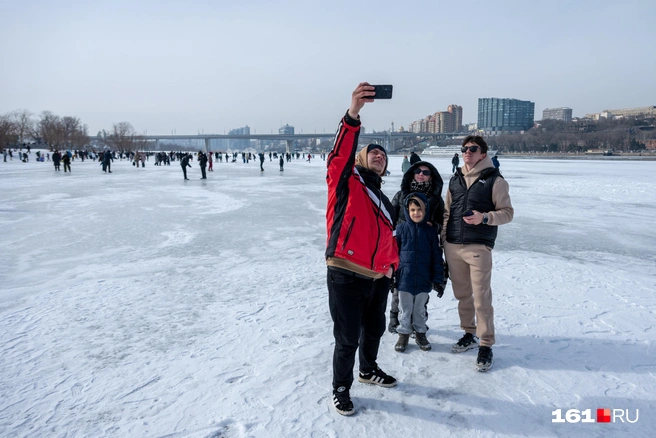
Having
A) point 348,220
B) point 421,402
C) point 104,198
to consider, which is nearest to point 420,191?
point 348,220

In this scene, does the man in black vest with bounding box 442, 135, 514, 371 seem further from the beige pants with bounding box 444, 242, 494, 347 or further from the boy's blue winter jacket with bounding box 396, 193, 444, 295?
the boy's blue winter jacket with bounding box 396, 193, 444, 295

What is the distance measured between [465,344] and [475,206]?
1.27 metres

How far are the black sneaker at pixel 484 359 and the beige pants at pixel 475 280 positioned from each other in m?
0.05

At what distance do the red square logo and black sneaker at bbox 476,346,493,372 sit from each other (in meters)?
0.76

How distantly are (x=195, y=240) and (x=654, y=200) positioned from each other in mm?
15461

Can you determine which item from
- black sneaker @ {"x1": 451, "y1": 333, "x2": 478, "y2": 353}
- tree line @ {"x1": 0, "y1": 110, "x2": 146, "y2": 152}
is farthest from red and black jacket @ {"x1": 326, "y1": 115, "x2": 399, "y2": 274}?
tree line @ {"x1": 0, "y1": 110, "x2": 146, "y2": 152}

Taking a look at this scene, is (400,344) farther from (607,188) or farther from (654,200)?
(607,188)

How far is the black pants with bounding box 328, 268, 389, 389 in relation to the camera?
255 centimetres

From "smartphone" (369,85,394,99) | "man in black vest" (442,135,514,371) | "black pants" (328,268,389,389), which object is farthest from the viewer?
"man in black vest" (442,135,514,371)

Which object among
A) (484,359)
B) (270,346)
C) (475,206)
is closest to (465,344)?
(484,359)

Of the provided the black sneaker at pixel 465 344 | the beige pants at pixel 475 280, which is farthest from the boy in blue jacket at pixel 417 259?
the black sneaker at pixel 465 344

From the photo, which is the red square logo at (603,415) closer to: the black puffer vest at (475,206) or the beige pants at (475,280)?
the beige pants at (475,280)

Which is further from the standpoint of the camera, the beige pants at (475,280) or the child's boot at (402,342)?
the child's boot at (402,342)

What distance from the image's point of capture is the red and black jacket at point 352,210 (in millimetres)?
2389
